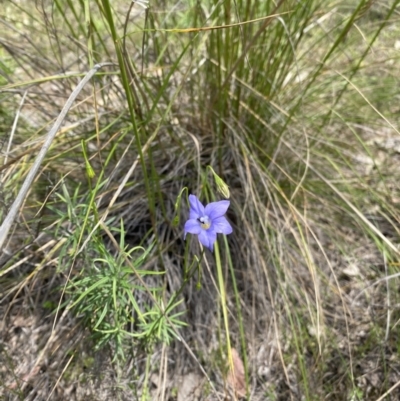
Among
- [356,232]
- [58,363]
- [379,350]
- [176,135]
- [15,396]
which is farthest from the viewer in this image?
[356,232]

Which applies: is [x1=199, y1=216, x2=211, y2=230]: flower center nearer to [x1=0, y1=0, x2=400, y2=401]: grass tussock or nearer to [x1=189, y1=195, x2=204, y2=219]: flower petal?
[x1=189, y1=195, x2=204, y2=219]: flower petal

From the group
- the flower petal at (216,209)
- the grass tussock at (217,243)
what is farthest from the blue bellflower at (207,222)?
the grass tussock at (217,243)

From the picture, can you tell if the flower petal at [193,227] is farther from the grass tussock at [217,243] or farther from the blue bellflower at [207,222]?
the grass tussock at [217,243]

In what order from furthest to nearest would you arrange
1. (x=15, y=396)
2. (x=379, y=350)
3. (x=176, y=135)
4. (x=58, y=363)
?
(x=176, y=135) < (x=379, y=350) < (x=58, y=363) < (x=15, y=396)

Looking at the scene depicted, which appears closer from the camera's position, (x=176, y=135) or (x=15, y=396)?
(x=15, y=396)

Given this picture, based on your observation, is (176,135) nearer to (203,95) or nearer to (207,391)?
(203,95)

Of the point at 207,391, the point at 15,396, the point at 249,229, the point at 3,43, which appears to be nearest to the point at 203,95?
the point at 249,229

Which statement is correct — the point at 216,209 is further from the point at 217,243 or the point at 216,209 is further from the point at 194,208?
the point at 217,243

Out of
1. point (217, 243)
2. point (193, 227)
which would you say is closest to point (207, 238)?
point (193, 227)

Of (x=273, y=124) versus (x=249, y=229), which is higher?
(x=273, y=124)
